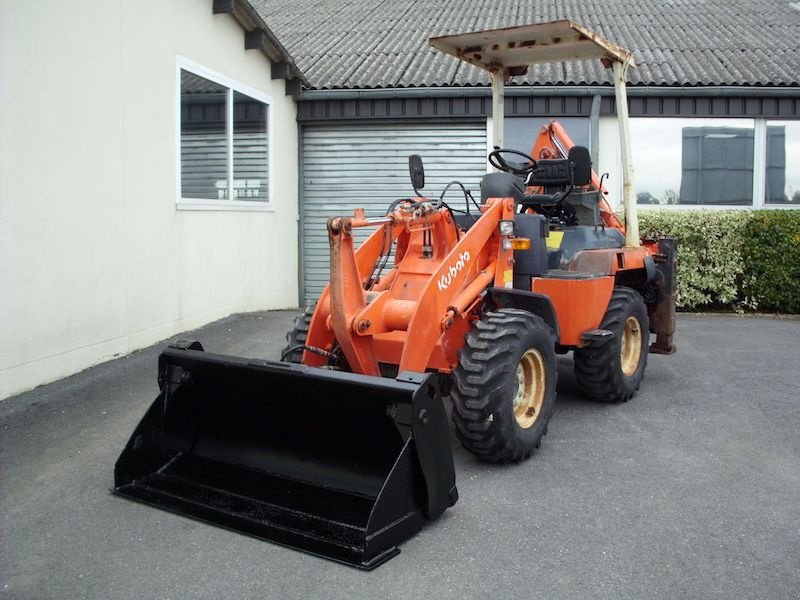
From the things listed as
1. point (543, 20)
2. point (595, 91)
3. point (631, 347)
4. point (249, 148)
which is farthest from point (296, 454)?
point (543, 20)

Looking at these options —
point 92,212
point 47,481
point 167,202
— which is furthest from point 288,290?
point 47,481

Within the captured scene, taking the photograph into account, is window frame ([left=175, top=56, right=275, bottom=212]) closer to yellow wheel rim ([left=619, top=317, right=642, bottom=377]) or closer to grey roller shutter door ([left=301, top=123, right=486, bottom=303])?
grey roller shutter door ([left=301, top=123, right=486, bottom=303])

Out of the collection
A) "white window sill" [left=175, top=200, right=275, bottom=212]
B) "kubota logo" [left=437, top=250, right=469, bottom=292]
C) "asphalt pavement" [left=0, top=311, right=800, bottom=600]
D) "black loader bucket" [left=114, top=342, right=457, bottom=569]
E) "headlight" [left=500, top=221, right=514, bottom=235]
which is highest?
"white window sill" [left=175, top=200, right=275, bottom=212]

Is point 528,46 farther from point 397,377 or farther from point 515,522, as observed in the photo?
point 515,522

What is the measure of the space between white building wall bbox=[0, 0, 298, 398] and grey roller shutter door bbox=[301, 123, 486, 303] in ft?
8.92

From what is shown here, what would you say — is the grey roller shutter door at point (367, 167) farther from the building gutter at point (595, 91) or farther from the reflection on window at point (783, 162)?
the reflection on window at point (783, 162)

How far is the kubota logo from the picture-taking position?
5488mm

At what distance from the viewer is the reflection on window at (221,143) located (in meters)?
→ 9.83

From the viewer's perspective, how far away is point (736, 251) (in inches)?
490

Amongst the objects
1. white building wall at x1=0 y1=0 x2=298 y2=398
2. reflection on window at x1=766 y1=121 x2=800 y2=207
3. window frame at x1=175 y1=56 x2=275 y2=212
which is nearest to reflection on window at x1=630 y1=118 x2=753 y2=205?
reflection on window at x1=766 y1=121 x2=800 y2=207

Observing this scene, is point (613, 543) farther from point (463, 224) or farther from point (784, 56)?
point (784, 56)

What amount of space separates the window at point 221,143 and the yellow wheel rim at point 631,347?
16.4 ft

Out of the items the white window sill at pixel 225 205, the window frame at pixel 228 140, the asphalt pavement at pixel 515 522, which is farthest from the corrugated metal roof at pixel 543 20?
the asphalt pavement at pixel 515 522

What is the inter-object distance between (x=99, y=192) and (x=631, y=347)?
16.5 feet
